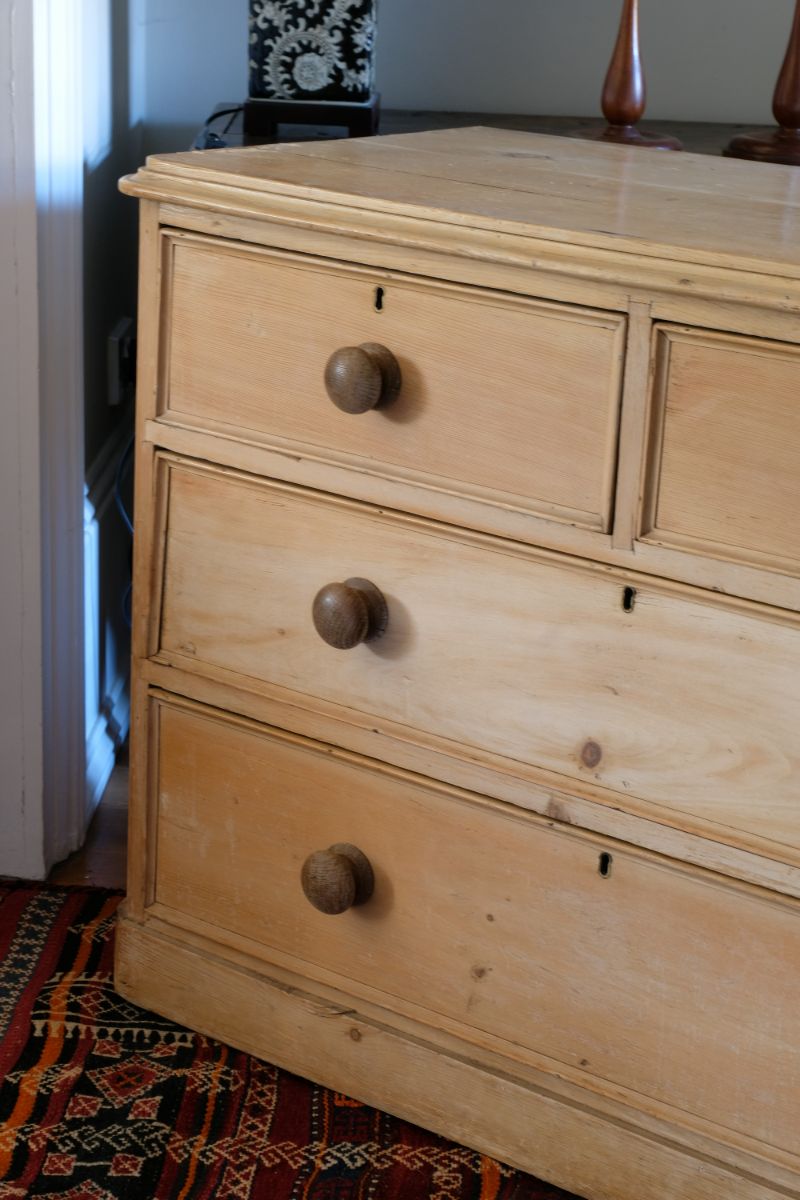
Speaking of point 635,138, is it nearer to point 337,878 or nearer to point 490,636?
point 490,636

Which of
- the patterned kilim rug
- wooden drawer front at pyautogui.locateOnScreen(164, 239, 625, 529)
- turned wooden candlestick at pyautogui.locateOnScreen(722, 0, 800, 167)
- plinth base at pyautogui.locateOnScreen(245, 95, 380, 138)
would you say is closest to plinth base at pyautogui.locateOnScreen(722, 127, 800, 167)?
turned wooden candlestick at pyautogui.locateOnScreen(722, 0, 800, 167)

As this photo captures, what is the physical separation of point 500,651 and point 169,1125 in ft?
1.55

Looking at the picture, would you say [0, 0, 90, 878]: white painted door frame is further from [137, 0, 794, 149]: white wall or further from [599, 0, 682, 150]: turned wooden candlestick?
[599, 0, 682, 150]: turned wooden candlestick

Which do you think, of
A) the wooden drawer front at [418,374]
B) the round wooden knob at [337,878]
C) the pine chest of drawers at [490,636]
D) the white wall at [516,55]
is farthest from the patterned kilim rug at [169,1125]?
the white wall at [516,55]

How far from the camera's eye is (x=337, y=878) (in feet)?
3.34

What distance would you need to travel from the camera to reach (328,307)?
37.2 inches

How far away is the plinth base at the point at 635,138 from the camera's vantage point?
131cm

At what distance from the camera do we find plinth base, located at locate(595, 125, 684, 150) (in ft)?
4.31

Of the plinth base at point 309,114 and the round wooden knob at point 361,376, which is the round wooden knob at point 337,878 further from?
the plinth base at point 309,114

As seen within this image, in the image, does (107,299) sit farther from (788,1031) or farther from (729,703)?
(788,1031)

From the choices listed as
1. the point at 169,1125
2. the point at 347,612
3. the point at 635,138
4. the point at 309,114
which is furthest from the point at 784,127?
the point at 169,1125

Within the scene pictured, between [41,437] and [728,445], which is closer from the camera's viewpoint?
[728,445]

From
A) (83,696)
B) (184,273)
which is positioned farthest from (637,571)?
(83,696)

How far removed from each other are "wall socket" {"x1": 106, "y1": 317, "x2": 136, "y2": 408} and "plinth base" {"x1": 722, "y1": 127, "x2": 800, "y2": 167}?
2.26 ft
